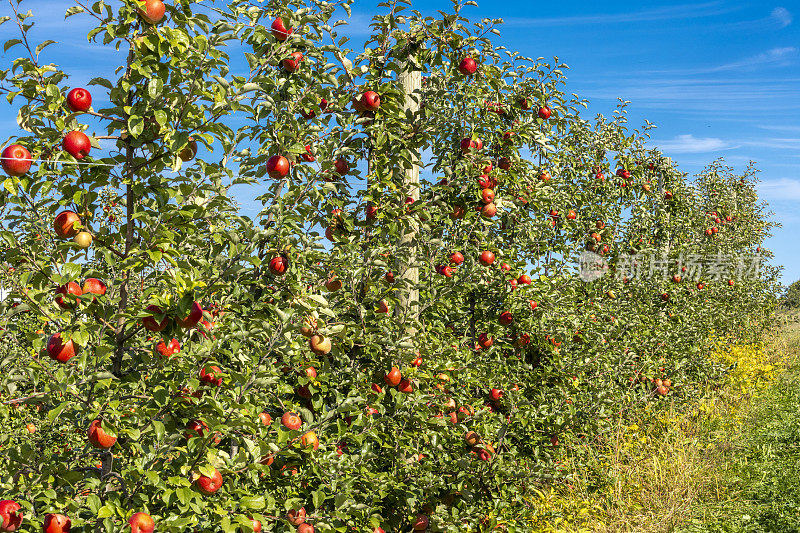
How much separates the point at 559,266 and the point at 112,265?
159 inches

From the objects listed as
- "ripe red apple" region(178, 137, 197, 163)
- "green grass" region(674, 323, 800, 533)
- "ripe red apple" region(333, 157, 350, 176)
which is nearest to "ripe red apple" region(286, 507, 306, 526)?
"ripe red apple" region(178, 137, 197, 163)

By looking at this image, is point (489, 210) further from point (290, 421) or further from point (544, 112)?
point (290, 421)

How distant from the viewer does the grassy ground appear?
16.4 feet

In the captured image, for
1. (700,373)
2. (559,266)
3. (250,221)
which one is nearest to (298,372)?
(250,221)

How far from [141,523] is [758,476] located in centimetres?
626

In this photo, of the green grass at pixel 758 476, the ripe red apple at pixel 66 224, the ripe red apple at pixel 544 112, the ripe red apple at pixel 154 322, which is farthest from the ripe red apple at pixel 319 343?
the green grass at pixel 758 476

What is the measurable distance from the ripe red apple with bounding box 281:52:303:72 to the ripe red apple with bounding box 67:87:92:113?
126 centimetres

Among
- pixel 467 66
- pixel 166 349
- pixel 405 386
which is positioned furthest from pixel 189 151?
pixel 467 66

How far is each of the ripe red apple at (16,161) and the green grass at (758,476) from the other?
5.08 meters

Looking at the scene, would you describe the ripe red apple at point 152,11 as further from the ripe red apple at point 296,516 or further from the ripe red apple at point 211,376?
the ripe red apple at point 296,516

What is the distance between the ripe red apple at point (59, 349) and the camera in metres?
2.33

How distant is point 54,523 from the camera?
7.28 feet

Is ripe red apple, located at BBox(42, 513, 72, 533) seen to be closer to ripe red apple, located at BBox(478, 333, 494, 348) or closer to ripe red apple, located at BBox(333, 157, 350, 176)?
ripe red apple, located at BBox(333, 157, 350, 176)

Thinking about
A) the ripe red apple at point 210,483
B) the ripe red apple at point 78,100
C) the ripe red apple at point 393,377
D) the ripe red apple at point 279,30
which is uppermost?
the ripe red apple at point 279,30
